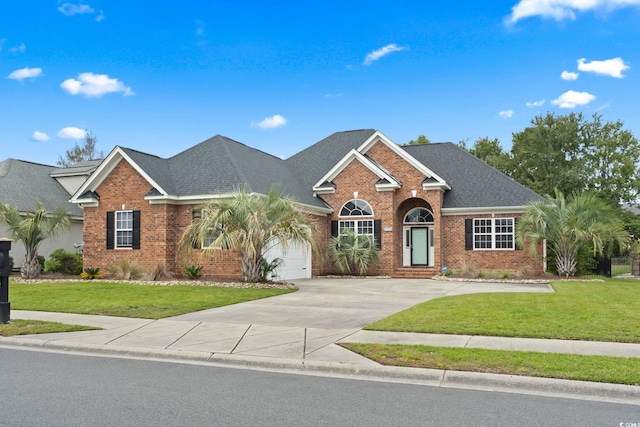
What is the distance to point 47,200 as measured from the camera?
29203 mm

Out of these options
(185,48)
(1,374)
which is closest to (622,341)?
(1,374)

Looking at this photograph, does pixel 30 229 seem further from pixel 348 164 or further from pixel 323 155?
pixel 323 155

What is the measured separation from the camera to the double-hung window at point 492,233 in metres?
24.8

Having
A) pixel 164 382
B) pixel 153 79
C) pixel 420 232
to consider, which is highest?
pixel 153 79

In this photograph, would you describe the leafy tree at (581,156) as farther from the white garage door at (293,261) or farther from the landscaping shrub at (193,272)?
the landscaping shrub at (193,272)

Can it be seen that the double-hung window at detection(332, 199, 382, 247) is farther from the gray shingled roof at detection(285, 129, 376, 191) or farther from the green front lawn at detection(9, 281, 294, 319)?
the green front lawn at detection(9, 281, 294, 319)

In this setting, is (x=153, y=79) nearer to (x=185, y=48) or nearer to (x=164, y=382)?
(x=185, y=48)

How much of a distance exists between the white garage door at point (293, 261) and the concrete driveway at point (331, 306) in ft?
9.83

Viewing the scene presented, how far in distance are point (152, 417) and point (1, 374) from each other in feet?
10.2

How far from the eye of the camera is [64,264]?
24.2 metres

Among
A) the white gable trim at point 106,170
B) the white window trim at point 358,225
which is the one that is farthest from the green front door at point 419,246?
the white gable trim at point 106,170

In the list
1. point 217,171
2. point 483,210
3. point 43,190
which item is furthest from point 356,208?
point 43,190

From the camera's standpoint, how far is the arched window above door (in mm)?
27078

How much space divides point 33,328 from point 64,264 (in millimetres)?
14942
